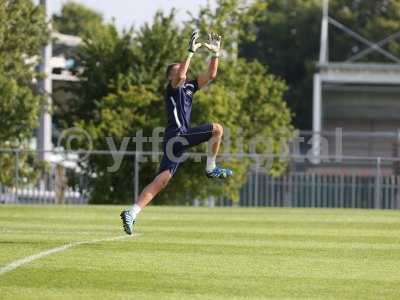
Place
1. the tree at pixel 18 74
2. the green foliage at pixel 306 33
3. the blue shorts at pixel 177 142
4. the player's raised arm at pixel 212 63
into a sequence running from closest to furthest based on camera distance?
1. the blue shorts at pixel 177 142
2. the player's raised arm at pixel 212 63
3. the tree at pixel 18 74
4. the green foliage at pixel 306 33

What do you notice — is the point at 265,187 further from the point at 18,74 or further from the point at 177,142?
the point at 177,142

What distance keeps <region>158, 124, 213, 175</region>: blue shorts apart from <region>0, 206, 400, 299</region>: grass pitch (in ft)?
2.77

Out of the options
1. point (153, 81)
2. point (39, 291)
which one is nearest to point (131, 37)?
point (153, 81)

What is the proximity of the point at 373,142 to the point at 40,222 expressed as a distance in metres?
57.2

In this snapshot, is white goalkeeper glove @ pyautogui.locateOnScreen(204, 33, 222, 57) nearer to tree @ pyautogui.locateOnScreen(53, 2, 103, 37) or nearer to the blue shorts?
the blue shorts

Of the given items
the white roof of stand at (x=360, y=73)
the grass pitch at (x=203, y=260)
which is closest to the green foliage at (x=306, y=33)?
the white roof of stand at (x=360, y=73)

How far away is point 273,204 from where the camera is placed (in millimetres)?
33125

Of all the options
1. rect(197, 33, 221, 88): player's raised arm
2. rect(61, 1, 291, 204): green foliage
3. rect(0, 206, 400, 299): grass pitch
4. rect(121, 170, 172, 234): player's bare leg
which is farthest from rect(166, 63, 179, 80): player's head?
rect(61, 1, 291, 204): green foliage

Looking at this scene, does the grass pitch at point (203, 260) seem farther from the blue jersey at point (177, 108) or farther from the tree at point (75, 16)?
the tree at point (75, 16)

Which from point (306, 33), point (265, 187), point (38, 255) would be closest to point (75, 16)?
point (306, 33)

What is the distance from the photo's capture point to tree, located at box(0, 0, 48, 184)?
103ft

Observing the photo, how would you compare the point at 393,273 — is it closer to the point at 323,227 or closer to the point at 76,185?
the point at 323,227

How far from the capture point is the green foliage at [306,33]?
9594cm

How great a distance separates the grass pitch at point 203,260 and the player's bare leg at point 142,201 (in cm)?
20
